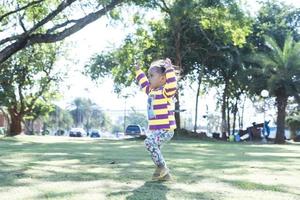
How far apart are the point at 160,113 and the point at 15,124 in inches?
1326

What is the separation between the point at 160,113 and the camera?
6.48 meters

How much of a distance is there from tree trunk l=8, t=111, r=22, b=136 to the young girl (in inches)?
1301

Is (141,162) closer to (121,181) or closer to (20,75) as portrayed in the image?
(121,181)

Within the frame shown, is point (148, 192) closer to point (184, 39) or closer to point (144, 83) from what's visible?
point (144, 83)

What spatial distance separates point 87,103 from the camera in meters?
117

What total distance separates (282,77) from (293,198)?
94.4ft

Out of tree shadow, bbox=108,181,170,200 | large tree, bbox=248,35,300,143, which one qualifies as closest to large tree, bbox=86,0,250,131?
large tree, bbox=248,35,300,143

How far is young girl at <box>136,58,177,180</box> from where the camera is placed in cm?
641

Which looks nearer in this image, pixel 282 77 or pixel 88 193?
pixel 88 193

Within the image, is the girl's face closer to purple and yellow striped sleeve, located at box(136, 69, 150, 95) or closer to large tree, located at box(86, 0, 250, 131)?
purple and yellow striped sleeve, located at box(136, 69, 150, 95)

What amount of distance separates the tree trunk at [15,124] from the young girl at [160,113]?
33.1 m

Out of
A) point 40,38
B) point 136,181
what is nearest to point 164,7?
point 40,38

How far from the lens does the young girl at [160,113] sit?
6407mm

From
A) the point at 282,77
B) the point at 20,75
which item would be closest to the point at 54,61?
the point at 20,75
